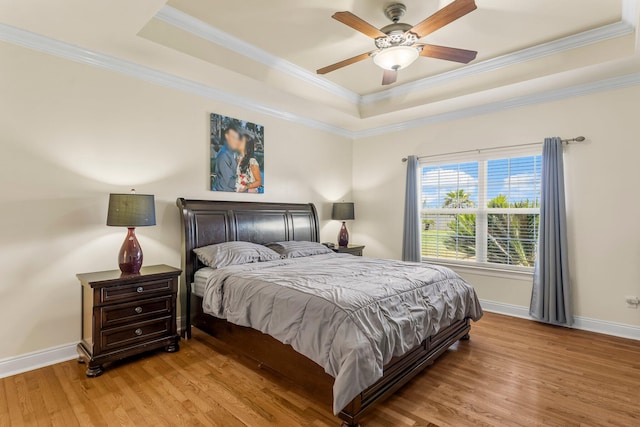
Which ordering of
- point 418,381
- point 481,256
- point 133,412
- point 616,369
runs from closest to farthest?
1. point 133,412
2. point 418,381
3. point 616,369
4. point 481,256

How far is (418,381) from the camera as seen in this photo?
2514 mm

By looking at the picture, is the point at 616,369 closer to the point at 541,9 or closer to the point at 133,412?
the point at 541,9

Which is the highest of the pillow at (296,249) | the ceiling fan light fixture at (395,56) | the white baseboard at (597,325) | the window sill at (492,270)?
the ceiling fan light fixture at (395,56)

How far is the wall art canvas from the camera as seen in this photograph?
153 inches

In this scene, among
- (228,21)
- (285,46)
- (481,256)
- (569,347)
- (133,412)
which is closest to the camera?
(133,412)

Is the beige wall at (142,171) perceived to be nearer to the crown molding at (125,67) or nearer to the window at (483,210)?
the crown molding at (125,67)

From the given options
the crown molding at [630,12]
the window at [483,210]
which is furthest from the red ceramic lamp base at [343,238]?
the crown molding at [630,12]

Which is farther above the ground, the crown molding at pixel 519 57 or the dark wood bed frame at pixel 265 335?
the crown molding at pixel 519 57

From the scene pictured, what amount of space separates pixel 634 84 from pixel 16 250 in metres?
5.99

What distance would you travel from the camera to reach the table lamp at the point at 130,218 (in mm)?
2771

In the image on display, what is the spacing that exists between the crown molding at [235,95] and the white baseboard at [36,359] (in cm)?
251

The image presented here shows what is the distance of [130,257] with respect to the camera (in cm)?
286

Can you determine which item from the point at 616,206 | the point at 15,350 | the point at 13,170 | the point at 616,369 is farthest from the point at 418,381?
the point at 13,170

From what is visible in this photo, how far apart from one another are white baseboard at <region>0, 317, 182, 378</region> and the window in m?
4.43
